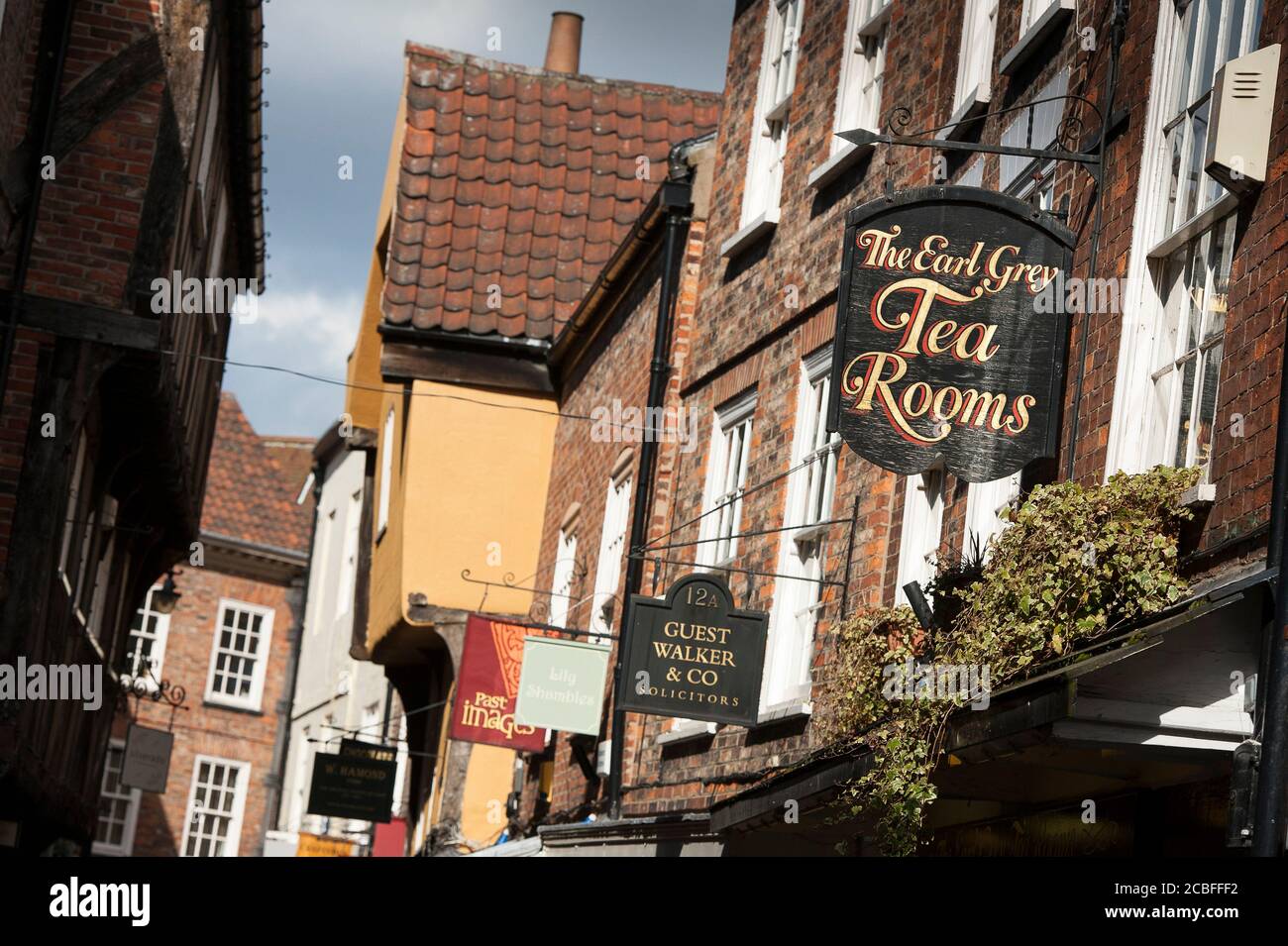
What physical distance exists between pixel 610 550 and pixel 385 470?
7255 millimetres

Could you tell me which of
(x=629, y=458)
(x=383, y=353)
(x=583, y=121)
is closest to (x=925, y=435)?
(x=629, y=458)

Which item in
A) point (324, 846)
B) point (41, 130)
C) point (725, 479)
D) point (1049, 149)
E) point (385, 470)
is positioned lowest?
point (324, 846)

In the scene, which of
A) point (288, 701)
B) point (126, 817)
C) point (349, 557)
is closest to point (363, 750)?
point (349, 557)

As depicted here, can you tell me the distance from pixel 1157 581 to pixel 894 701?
178 cm

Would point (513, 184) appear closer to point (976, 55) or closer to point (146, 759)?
point (146, 759)

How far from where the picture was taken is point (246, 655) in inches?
1545

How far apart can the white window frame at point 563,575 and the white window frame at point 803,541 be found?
5788 millimetres

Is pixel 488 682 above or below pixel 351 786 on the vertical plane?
above

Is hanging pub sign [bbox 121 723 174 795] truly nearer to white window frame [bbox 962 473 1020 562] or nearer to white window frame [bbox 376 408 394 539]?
white window frame [bbox 376 408 394 539]

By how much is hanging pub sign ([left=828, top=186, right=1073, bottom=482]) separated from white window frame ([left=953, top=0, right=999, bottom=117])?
2.25m

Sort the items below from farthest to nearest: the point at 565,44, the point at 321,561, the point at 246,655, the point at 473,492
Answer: the point at 246,655 → the point at 321,561 → the point at 565,44 → the point at 473,492

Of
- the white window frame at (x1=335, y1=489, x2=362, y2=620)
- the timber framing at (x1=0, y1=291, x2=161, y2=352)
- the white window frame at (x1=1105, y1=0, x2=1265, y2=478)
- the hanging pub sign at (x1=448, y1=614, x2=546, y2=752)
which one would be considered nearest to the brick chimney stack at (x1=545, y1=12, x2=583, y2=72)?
the white window frame at (x1=335, y1=489, x2=362, y2=620)

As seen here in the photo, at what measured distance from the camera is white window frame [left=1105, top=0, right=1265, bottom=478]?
7289 mm
